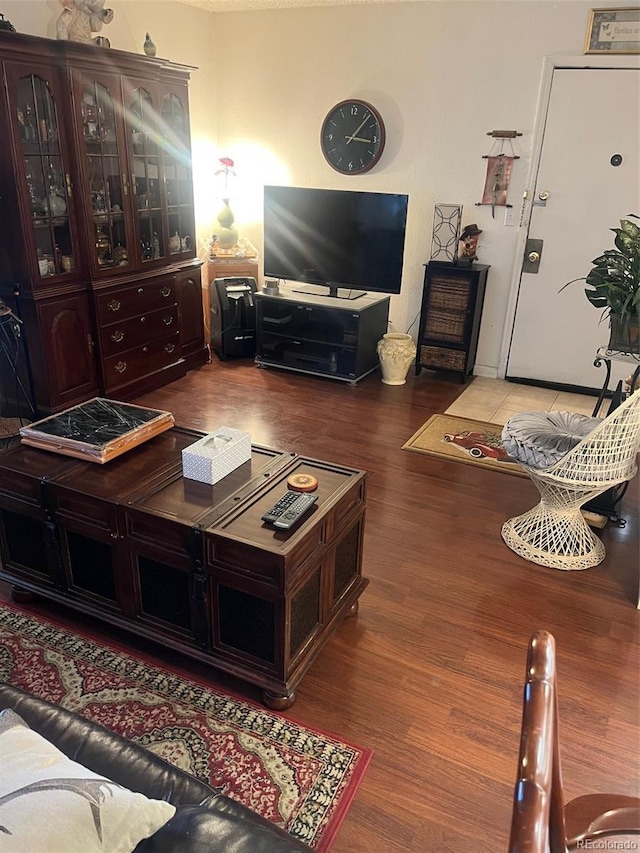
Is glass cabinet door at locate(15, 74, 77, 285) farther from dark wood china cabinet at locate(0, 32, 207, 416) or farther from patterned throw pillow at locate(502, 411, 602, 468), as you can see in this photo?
patterned throw pillow at locate(502, 411, 602, 468)

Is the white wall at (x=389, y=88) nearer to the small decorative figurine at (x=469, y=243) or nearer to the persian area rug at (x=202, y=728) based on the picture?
the small decorative figurine at (x=469, y=243)

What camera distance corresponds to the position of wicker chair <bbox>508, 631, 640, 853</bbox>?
2.20 feet

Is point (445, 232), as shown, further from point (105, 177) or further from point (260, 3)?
point (105, 177)

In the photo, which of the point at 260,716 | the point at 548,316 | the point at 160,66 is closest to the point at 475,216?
the point at 548,316

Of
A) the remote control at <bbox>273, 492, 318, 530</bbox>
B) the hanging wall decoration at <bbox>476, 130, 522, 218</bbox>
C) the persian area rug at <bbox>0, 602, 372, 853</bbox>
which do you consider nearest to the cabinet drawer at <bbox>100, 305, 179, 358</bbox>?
the persian area rug at <bbox>0, 602, 372, 853</bbox>

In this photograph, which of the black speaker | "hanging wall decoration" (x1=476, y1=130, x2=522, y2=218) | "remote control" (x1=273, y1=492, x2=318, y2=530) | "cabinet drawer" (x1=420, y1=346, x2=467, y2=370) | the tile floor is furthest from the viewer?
the black speaker

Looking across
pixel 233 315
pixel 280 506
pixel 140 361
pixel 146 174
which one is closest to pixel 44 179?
pixel 146 174

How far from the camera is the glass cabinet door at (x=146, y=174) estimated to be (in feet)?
13.1

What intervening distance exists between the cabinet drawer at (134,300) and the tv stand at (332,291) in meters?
1.04

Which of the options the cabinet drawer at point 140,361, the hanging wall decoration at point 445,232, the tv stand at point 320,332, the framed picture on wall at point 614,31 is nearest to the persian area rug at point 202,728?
the cabinet drawer at point 140,361

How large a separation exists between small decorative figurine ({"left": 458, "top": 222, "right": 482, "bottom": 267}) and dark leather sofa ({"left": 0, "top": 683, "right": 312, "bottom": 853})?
3.96m

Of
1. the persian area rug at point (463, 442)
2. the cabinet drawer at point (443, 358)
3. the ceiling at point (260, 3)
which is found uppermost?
the ceiling at point (260, 3)

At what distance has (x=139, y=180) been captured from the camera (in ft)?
13.5

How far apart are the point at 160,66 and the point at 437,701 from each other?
3.90 m
